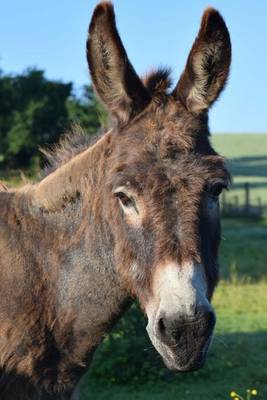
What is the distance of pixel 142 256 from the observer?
3.68m

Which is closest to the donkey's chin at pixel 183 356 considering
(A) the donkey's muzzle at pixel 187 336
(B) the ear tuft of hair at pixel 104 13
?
(A) the donkey's muzzle at pixel 187 336

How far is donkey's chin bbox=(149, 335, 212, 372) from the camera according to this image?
11.1ft

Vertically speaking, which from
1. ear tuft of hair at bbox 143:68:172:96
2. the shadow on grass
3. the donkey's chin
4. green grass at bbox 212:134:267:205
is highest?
ear tuft of hair at bbox 143:68:172:96

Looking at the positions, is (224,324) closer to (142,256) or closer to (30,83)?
(142,256)

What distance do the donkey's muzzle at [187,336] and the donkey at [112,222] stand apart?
0.04ft

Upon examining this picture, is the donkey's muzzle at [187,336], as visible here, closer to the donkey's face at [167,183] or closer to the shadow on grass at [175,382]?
the donkey's face at [167,183]

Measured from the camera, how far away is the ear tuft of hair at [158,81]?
161 inches

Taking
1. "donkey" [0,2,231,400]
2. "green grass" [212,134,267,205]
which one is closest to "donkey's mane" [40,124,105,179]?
"donkey" [0,2,231,400]

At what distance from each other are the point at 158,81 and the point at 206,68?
11.0 inches

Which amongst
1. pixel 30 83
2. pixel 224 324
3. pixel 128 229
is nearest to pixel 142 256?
pixel 128 229

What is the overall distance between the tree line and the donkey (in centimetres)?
2701

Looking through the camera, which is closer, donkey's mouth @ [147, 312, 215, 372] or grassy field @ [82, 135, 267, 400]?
donkey's mouth @ [147, 312, 215, 372]

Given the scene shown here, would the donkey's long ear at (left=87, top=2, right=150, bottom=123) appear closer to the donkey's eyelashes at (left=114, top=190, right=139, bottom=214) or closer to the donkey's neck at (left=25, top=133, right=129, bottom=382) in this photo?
the donkey's neck at (left=25, top=133, right=129, bottom=382)

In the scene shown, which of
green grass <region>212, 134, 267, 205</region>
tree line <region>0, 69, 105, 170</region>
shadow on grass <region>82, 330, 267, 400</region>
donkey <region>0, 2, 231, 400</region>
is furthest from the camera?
green grass <region>212, 134, 267, 205</region>
